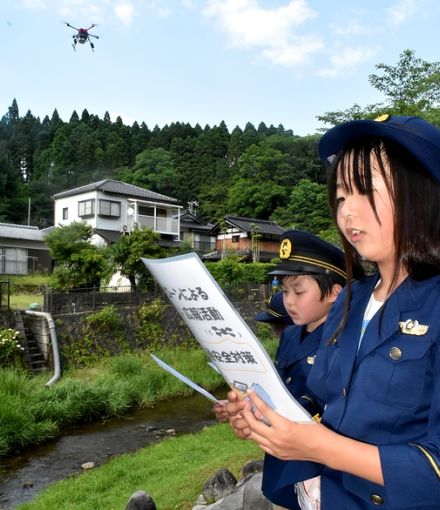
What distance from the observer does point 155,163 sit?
43062mm

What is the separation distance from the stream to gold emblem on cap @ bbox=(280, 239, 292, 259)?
5137mm

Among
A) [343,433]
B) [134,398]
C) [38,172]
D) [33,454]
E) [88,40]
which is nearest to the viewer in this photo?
[343,433]

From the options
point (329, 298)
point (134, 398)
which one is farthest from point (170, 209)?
point (329, 298)

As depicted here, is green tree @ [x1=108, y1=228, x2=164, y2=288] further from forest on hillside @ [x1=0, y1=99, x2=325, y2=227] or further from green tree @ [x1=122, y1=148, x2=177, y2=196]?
green tree @ [x1=122, y1=148, x2=177, y2=196]

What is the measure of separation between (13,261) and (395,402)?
2512 cm

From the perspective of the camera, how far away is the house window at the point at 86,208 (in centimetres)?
2633

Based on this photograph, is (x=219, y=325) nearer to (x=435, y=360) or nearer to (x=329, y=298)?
(x=435, y=360)

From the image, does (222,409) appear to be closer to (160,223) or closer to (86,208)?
(160,223)

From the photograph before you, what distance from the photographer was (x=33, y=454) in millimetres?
6953

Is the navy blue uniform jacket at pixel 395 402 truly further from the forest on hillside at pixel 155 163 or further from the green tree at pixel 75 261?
the forest on hillside at pixel 155 163

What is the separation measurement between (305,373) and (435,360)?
1.13 m

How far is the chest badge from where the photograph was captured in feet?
3.37

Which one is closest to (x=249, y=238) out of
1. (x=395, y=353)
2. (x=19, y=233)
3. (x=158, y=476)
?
(x=19, y=233)

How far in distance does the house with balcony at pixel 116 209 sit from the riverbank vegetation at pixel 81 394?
15.5 meters
